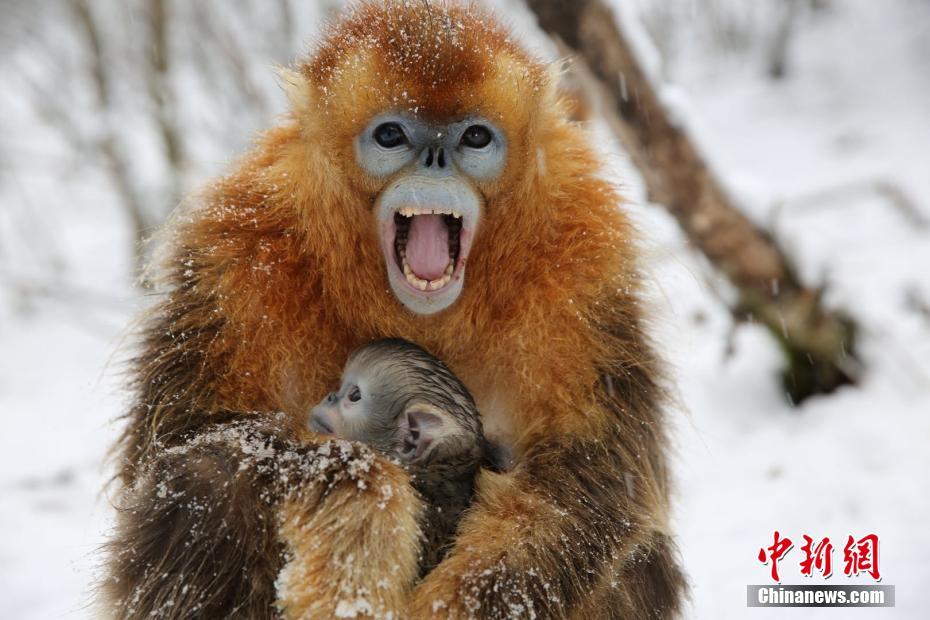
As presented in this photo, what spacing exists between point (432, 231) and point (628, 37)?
2.07 meters

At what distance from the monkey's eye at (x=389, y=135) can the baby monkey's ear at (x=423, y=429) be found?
0.65 m

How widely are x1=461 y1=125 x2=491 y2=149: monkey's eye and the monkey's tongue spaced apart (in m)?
0.19

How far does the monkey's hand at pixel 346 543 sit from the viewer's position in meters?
1.80

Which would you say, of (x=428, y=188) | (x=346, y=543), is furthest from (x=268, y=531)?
(x=428, y=188)

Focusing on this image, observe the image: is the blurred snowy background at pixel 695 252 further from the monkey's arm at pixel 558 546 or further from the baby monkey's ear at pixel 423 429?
the baby monkey's ear at pixel 423 429

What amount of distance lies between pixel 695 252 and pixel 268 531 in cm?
293

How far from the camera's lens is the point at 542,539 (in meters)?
1.91

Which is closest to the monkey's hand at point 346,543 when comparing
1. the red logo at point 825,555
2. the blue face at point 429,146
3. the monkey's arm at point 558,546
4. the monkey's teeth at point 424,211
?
the monkey's arm at point 558,546

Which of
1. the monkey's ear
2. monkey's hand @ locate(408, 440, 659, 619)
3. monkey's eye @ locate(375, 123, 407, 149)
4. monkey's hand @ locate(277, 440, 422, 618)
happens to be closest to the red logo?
monkey's hand @ locate(408, 440, 659, 619)

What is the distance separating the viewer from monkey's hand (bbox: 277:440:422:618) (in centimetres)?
180

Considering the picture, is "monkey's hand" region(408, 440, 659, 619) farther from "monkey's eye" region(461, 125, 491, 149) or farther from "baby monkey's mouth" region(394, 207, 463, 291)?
"monkey's eye" region(461, 125, 491, 149)

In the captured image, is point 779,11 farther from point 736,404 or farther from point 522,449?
point 522,449

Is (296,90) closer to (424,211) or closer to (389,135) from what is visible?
(389,135)

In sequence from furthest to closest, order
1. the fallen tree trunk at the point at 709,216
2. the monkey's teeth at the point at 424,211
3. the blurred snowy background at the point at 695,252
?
the fallen tree trunk at the point at 709,216, the blurred snowy background at the point at 695,252, the monkey's teeth at the point at 424,211
